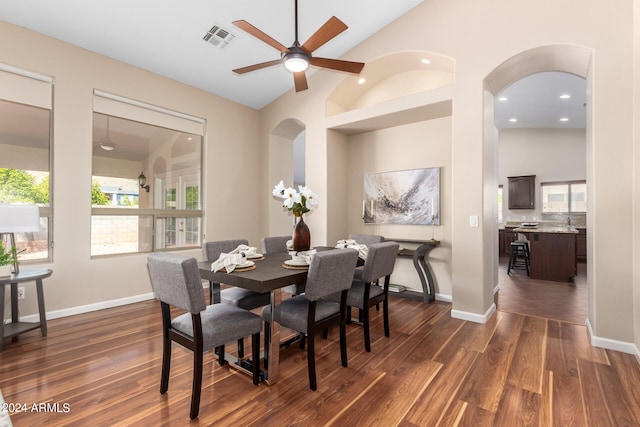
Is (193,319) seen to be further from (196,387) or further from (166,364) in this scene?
(166,364)

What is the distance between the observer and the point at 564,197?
818cm

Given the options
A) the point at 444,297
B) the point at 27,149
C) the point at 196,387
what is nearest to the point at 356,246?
the point at 196,387

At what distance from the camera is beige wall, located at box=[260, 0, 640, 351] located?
2756 mm

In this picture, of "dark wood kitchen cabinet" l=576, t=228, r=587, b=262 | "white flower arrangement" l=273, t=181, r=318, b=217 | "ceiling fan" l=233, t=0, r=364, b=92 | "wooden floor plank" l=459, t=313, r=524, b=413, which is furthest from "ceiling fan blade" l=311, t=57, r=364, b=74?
"dark wood kitchen cabinet" l=576, t=228, r=587, b=262

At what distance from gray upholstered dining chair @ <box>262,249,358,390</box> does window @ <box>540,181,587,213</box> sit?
27.1ft

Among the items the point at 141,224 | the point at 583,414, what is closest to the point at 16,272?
the point at 141,224

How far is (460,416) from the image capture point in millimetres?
1896

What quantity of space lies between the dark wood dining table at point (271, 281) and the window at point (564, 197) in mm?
8576

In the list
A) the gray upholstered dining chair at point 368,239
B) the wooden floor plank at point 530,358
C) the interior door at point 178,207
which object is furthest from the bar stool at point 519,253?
the interior door at point 178,207

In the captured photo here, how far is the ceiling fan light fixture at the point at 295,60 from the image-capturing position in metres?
2.70

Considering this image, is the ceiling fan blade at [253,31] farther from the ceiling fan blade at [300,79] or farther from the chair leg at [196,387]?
the chair leg at [196,387]

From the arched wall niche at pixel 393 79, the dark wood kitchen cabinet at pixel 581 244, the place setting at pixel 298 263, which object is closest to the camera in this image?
the place setting at pixel 298 263

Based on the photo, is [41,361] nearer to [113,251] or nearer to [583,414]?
[113,251]

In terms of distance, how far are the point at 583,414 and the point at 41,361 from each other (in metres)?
3.86
